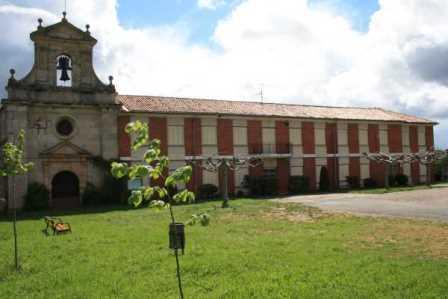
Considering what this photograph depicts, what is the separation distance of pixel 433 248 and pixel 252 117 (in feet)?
64.0

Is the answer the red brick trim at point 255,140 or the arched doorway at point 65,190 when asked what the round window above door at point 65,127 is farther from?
the red brick trim at point 255,140

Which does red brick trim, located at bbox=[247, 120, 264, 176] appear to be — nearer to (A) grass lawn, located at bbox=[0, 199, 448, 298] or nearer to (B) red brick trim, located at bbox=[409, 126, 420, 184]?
(B) red brick trim, located at bbox=[409, 126, 420, 184]

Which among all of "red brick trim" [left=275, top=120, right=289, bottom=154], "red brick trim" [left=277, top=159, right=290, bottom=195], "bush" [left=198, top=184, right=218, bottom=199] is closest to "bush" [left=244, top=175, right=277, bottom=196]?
"red brick trim" [left=277, top=159, right=290, bottom=195]

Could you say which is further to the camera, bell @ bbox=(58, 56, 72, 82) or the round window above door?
bell @ bbox=(58, 56, 72, 82)

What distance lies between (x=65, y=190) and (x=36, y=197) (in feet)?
5.89

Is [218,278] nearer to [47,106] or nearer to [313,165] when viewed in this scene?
[47,106]

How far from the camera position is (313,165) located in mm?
29422

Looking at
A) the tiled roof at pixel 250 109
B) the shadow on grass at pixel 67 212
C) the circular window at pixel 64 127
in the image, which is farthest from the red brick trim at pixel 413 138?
the circular window at pixel 64 127

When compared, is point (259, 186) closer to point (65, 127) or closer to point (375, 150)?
point (375, 150)

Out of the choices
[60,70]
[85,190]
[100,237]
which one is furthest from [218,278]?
[60,70]

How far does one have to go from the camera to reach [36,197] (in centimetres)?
2055

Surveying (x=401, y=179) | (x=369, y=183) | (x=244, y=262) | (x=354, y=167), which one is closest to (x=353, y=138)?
(x=354, y=167)

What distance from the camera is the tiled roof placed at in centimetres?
2500

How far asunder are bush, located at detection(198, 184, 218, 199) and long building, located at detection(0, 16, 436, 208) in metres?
0.55
